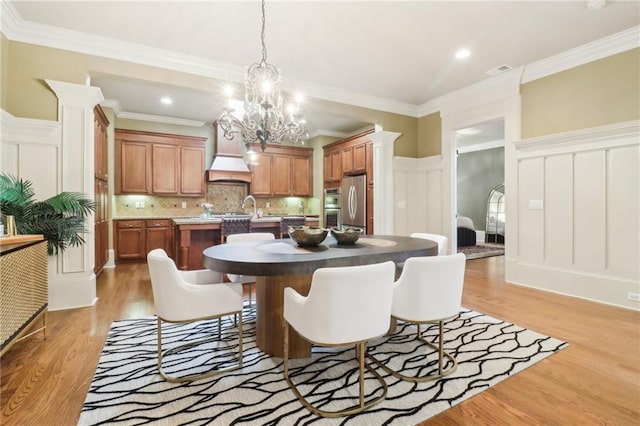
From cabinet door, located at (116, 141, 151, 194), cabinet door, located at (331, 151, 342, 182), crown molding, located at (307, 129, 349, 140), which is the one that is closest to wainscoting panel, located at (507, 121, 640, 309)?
cabinet door, located at (331, 151, 342, 182)

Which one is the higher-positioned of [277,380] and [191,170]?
[191,170]

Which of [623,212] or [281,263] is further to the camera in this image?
[623,212]

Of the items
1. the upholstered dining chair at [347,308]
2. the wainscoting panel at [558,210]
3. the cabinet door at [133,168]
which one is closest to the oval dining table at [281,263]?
the upholstered dining chair at [347,308]

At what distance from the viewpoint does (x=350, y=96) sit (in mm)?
4828

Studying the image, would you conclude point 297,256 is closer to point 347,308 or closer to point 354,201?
point 347,308

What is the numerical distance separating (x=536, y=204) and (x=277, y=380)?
3.90 m

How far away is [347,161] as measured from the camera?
6.38 meters

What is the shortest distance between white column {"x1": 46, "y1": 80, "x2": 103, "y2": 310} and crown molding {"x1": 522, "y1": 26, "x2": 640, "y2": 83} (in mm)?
5211

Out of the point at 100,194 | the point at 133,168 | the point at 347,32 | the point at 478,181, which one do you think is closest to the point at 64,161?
the point at 100,194

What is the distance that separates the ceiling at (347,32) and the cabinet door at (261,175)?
2859 mm

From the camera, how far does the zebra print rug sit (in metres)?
1.58

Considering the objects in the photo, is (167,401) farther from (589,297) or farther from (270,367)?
(589,297)

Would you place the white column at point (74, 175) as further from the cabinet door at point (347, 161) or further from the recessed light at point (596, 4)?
the recessed light at point (596, 4)

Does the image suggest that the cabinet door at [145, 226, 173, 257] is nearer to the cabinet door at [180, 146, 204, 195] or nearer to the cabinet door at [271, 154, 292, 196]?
the cabinet door at [180, 146, 204, 195]
